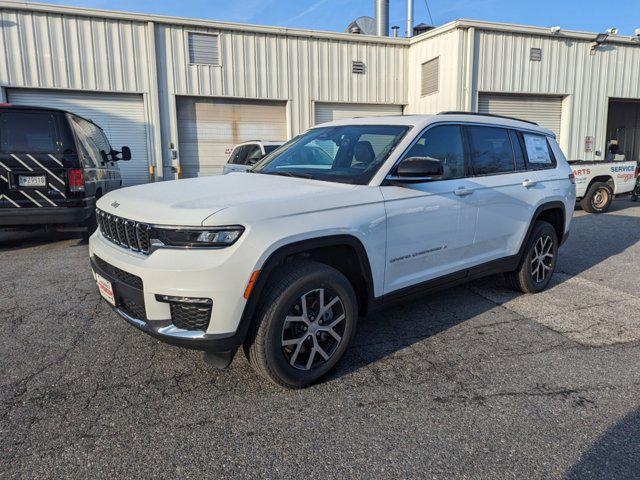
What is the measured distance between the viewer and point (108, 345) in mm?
3686

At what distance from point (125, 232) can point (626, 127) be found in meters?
24.7

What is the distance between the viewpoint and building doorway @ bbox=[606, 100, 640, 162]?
21469 millimetres

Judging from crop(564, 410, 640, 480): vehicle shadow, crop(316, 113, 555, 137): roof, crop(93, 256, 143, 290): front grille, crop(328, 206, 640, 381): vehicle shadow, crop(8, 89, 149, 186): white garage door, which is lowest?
crop(564, 410, 640, 480): vehicle shadow

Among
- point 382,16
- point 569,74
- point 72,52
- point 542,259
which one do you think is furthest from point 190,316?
point 382,16

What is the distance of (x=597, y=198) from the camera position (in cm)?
1140

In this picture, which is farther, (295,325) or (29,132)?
(29,132)

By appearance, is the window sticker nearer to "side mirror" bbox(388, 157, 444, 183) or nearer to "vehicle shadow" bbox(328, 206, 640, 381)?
"vehicle shadow" bbox(328, 206, 640, 381)

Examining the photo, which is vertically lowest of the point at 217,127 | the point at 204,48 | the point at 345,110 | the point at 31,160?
the point at 31,160

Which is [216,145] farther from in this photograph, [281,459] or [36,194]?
[281,459]

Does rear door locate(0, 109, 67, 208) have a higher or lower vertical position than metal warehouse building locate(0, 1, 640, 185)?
lower

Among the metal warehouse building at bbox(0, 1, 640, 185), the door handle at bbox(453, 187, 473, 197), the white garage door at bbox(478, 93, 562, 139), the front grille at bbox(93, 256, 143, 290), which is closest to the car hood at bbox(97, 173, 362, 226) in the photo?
the front grille at bbox(93, 256, 143, 290)

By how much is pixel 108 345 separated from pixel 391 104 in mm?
14149

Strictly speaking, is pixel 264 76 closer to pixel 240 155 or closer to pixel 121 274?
pixel 240 155

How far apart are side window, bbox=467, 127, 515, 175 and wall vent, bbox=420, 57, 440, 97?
11.2m
